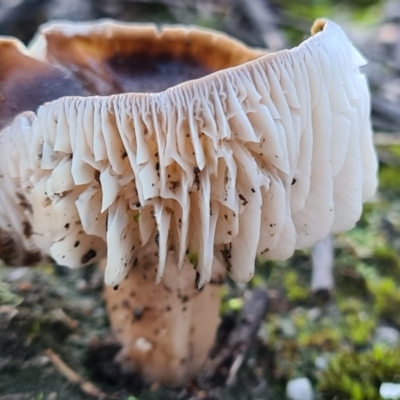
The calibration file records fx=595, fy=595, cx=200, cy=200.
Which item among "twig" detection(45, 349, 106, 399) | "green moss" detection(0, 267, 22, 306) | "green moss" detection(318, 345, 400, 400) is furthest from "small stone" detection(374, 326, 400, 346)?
"green moss" detection(0, 267, 22, 306)

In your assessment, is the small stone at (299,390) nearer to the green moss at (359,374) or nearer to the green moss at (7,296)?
the green moss at (359,374)

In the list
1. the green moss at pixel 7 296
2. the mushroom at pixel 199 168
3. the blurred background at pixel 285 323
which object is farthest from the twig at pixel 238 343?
the green moss at pixel 7 296

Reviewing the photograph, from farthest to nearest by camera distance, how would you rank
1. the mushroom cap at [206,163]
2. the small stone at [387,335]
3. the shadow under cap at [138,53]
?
the small stone at [387,335]
the shadow under cap at [138,53]
the mushroom cap at [206,163]

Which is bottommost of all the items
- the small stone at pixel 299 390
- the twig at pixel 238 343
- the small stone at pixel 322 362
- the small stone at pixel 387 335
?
the small stone at pixel 387 335

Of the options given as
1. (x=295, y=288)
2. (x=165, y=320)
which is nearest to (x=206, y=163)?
(x=165, y=320)

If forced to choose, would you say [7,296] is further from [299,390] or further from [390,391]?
[390,391]

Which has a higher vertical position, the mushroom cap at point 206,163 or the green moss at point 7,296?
the mushroom cap at point 206,163

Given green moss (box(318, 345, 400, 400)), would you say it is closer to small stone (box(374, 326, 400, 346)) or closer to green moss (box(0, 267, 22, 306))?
small stone (box(374, 326, 400, 346))

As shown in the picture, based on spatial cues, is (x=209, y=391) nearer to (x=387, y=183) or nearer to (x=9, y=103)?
(x=9, y=103)
